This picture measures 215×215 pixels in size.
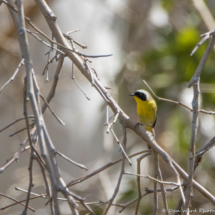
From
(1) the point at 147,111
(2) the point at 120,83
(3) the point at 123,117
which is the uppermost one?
(2) the point at 120,83

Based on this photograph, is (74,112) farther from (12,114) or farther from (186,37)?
(186,37)

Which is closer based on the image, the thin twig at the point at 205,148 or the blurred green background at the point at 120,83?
the thin twig at the point at 205,148

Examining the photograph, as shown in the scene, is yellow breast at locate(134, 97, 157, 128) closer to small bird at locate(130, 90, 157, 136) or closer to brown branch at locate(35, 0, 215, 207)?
small bird at locate(130, 90, 157, 136)

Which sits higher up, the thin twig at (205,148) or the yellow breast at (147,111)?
the yellow breast at (147,111)

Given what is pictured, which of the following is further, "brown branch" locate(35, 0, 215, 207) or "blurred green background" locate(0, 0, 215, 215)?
"blurred green background" locate(0, 0, 215, 215)

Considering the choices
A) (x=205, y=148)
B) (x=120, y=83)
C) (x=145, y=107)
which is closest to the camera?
(x=205, y=148)

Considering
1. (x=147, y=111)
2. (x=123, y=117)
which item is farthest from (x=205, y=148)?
(x=147, y=111)

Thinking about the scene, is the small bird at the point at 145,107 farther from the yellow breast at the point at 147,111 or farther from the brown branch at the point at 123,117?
the brown branch at the point at 123,117

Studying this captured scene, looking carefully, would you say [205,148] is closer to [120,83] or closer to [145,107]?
[145,107]

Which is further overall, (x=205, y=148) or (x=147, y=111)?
(x=147, y=111)

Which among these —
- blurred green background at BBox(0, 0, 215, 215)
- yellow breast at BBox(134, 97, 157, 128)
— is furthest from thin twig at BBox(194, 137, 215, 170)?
blurred green background at BBox(0, 0, 215, 215)

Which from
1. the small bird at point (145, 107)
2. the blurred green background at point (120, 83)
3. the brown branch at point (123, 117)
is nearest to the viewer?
the brown branch at point (123, 117)

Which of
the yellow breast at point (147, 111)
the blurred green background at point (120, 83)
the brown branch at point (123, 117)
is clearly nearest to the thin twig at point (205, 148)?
the brown branch at point (123, 117)

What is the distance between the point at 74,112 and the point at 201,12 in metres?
2.67
